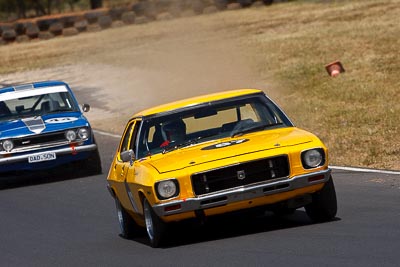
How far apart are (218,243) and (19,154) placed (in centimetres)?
826

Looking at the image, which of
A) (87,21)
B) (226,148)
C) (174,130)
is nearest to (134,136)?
(174,130)

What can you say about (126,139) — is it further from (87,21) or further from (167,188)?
(87,21)

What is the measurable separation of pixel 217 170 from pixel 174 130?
1.17 m

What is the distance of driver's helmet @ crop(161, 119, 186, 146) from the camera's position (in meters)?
10.9

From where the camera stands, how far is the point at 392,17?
3481 cm

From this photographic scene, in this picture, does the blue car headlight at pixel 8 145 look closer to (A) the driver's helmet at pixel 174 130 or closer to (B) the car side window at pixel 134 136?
(B) the car side window at pixel 134 136

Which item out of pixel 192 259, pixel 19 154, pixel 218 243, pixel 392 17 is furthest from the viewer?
pixel 392 17

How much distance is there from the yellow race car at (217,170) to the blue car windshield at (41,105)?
7.73 metres

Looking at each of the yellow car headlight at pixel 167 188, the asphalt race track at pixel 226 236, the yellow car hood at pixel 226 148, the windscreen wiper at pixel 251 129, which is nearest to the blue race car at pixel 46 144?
the asphalt race track at pixel 226 236

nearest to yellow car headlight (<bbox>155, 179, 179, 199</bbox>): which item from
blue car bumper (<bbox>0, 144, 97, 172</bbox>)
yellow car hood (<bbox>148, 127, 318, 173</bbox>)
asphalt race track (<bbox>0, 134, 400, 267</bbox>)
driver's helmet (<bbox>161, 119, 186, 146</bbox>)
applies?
yellow car hood (<bbox>148, 127, 318, 173</bbox>)

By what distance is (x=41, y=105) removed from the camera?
18.7m

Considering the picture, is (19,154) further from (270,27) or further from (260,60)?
(270,27)

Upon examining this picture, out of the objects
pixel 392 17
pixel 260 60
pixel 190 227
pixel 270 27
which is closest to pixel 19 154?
pixel 190 227

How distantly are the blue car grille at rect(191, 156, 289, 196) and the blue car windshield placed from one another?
29.2 feet
